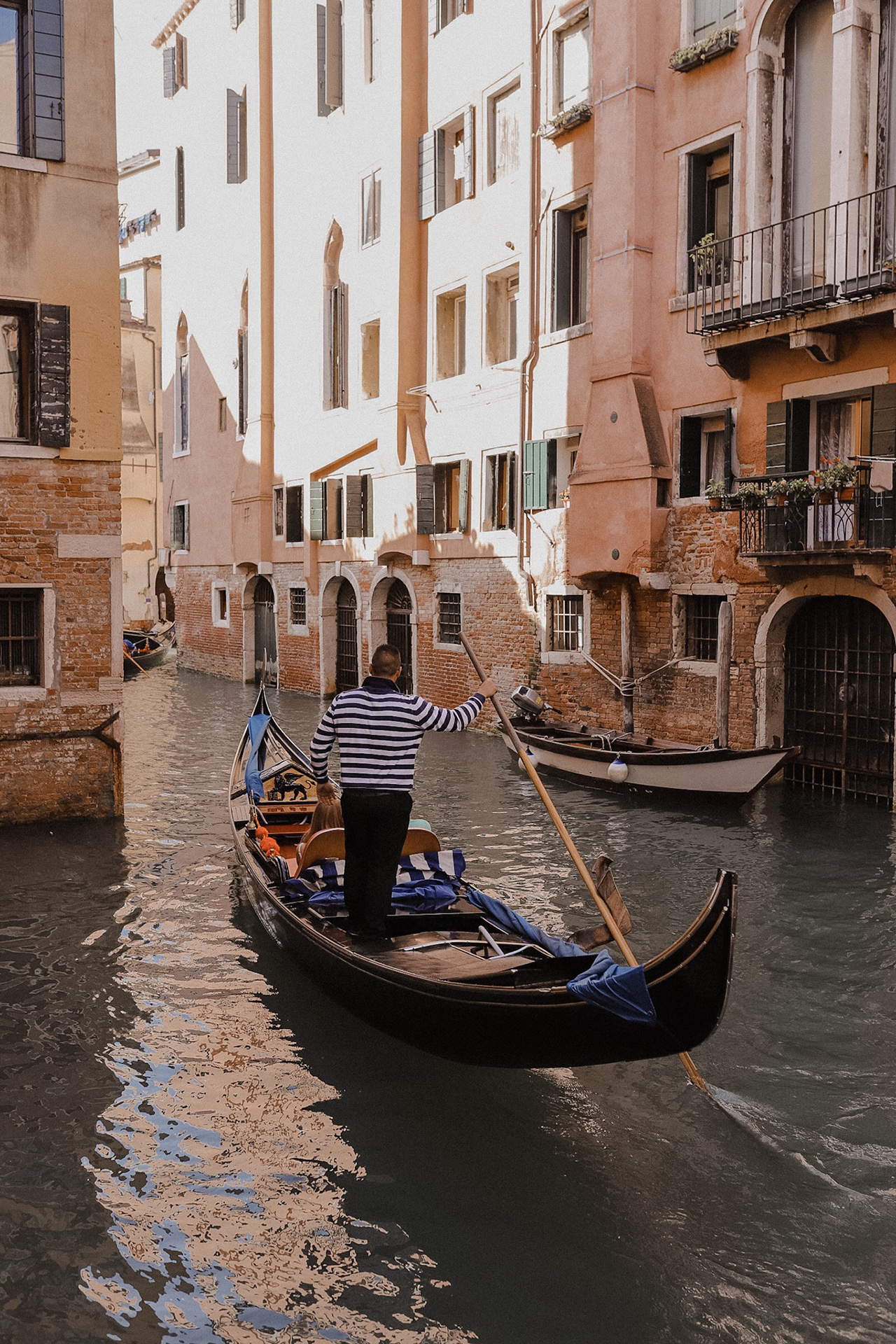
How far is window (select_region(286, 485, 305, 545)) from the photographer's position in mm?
20031

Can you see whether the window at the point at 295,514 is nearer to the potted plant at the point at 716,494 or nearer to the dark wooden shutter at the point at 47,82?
the potted plant at the point at 716,494

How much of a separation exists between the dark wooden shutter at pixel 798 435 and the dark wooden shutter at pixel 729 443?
1.98 feet

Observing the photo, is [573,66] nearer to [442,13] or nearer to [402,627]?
[442,13]

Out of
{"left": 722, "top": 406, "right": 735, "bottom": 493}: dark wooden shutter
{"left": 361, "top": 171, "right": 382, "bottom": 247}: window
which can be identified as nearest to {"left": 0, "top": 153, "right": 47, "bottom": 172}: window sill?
{"left": 722, "top": 406, "right": 735, "bottom": 493}: dark wooden shutter

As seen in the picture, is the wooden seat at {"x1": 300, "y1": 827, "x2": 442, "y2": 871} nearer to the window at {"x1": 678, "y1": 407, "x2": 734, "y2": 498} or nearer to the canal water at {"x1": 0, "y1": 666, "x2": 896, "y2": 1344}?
the canal water at {"x1": 0, "y1": 666, "x2": 896, "y2": 1344}

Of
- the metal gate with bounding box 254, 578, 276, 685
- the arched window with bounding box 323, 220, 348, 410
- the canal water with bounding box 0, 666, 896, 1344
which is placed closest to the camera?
the canal water with bounding box 0, 666, 896, 1344

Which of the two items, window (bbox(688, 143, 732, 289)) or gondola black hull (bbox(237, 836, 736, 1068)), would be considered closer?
gondola black hull (bbox(237, 836, 736, 1068))

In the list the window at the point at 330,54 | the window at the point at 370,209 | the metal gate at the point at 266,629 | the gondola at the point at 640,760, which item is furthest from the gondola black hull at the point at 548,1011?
the metal gate at the point at 266,629

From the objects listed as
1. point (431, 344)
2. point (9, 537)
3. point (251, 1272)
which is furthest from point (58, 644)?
point (431, 344)

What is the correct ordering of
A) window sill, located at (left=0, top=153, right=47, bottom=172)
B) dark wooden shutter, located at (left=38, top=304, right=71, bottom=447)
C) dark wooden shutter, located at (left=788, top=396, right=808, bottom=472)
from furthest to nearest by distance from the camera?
1. dark wooden shutter, located at (left=788, top=396, right=808, bottom=472)
2. dark wooden shutter, located at (left=38, top=304, right=71, bottom=447)
3. window sill, located at (left=0, top=153, right=47, bottom=172)

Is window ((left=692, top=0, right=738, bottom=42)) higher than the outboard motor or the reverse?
higher

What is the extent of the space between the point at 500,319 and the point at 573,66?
2.87 m

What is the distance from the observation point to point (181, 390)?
25.8 m

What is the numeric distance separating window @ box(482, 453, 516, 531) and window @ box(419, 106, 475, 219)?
3342 millimetres
